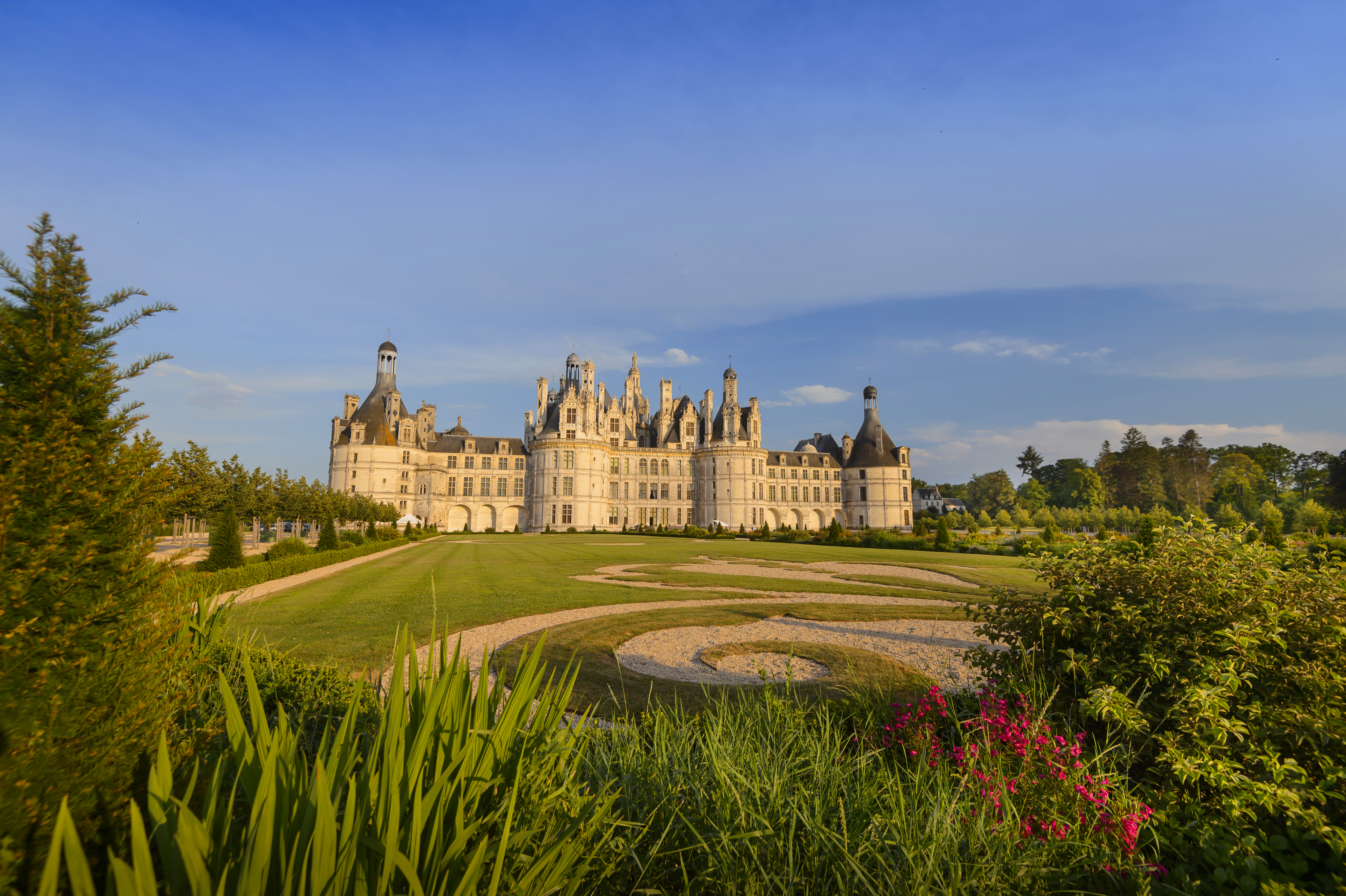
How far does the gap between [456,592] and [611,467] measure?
5503cm

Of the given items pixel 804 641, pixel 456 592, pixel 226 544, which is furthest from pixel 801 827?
pixel 226 544

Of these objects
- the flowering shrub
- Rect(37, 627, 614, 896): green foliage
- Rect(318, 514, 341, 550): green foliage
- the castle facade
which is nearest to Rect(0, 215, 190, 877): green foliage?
Rect(37, 627, 614, 896): green foliage

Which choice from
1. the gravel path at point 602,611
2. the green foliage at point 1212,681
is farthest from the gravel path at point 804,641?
the green foliage at point 1212,681

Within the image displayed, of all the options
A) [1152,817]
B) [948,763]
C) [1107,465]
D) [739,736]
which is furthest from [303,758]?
[1107,465]

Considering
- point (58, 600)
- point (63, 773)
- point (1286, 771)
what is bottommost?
point (1286, 771)

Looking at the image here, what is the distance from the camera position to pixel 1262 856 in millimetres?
3264

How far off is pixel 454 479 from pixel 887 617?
6236 centimetres

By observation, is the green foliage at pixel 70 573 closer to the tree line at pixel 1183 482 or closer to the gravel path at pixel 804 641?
the gravel path at pixel 804 641

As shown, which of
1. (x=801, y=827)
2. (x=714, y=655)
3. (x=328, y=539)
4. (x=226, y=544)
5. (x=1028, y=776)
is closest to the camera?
(x=801, y=827)

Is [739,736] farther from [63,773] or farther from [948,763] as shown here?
[63,773]

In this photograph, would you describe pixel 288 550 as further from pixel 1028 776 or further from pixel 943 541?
pixel 943 541

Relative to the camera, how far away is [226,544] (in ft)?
54.6

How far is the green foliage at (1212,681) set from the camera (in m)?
3.31

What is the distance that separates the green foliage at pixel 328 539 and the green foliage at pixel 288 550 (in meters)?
1.56
